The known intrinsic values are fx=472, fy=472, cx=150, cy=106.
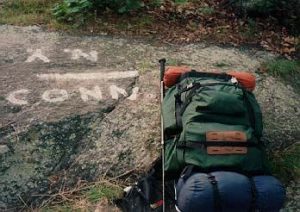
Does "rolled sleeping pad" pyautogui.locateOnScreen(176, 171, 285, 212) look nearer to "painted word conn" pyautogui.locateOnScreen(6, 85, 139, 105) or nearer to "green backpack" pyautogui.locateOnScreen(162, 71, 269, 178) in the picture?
"green backpack" pyautogui.locateOnScreen(162, 71, 269, 178)

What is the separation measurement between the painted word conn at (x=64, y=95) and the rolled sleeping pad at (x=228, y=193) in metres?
1.79

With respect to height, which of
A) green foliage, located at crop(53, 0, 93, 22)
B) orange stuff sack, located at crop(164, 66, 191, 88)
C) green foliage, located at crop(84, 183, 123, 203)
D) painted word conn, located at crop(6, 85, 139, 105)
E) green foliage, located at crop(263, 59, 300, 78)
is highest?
green foliage, located at crop(53, 0, 93, 22)

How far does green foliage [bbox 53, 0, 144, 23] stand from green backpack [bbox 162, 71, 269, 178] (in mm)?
2688

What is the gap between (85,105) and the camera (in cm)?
495

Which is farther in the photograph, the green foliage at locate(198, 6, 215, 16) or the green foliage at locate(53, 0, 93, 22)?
the green foliage at locate(198, 6, 215, 16)

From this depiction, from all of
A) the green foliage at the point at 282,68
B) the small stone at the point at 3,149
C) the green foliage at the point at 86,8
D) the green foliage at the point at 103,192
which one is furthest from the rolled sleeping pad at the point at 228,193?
the green foliage at the point at 86,8

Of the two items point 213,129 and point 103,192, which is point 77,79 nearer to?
point 103,192

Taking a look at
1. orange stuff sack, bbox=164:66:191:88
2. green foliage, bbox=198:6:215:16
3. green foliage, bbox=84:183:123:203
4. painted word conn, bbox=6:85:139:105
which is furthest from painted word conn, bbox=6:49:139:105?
green foliage, bbox=198:6:215:16

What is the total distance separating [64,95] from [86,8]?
2123mm

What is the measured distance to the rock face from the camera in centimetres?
437

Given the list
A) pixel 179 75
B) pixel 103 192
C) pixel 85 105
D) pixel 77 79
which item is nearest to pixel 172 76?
pixel 179 75

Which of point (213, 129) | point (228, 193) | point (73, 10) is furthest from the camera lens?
point (73, 10)

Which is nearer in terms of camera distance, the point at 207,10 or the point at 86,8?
the point at 86,8

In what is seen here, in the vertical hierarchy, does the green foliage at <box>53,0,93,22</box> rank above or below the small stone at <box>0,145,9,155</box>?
above
